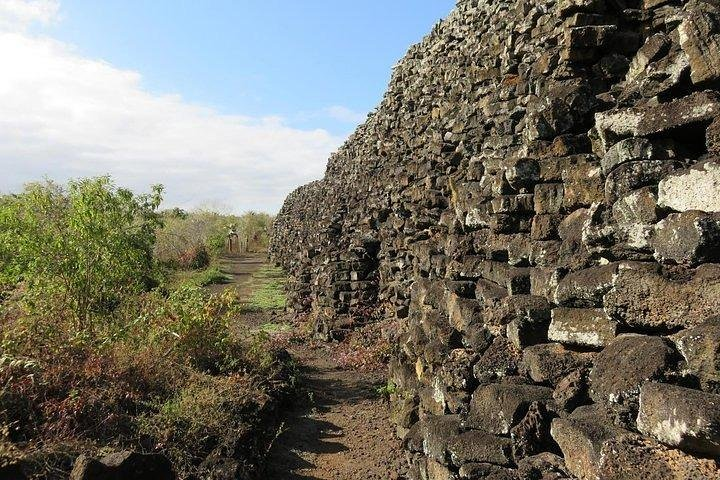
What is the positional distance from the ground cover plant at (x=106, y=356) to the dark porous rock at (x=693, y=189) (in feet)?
16.7

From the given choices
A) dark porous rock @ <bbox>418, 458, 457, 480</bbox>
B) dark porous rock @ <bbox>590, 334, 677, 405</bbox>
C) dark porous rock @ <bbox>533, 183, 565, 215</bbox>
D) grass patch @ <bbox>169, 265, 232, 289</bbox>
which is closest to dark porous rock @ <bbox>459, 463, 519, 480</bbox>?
dark porous rock @ <bbox>418, 458, 457, 480</bbox>

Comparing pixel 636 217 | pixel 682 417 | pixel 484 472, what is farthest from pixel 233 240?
pixel 682 417

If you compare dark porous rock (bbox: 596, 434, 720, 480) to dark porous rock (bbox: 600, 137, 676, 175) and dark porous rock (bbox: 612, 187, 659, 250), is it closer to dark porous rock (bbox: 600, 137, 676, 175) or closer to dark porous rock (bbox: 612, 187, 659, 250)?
dark porous rock (bbox: 612, 187, 659, 250)

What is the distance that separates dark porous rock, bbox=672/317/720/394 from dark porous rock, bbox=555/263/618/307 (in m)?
0.78

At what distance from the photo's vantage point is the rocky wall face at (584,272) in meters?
2.69

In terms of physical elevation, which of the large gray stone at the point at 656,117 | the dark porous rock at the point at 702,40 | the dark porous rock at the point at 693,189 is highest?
Answer: the dark porous rock at the point at 702,40

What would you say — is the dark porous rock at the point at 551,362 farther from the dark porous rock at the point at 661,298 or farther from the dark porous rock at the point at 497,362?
the dark porous rock at the point at 661,298

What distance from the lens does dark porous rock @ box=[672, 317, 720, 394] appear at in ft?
8.05

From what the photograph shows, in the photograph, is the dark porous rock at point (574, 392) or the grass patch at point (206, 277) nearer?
the dark porous rock at point (574, 392)

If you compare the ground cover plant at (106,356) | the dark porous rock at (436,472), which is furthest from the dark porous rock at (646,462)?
the ground cover plant at (106,356)

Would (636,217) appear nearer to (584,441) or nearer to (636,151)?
(636,151)

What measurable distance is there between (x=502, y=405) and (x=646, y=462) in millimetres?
1413

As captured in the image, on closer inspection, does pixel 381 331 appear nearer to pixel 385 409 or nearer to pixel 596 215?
pixel 385 409

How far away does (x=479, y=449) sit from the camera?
13.1 feet
